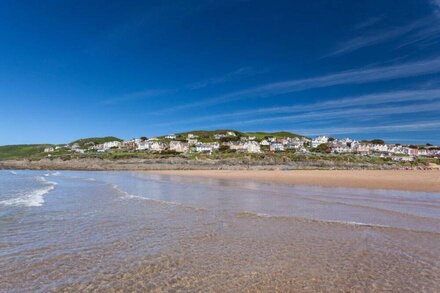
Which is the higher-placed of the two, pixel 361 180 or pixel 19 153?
pixel 19 153

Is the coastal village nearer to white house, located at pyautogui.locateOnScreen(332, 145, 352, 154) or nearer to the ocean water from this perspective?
white house, located at pyautogui.locateOnScreen(332, 145, 352, 154)

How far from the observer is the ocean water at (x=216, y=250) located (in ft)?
18.8

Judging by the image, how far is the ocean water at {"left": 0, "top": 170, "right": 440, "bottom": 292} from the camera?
5723 millimetres

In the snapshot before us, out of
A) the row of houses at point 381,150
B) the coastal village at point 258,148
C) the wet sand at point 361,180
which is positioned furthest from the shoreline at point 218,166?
the row of houses at point 381,150

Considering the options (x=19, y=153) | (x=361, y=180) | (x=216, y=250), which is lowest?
(x=216, y=250)

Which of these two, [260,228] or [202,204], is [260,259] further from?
[202,204]

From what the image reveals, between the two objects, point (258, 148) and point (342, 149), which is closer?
point (258, 148)

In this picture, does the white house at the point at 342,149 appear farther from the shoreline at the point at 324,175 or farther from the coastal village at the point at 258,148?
the shoreline at the point at 324,175

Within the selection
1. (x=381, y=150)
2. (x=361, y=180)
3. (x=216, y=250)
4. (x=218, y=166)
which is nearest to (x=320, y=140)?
(x=381, y=150)

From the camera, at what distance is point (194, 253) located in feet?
24.6

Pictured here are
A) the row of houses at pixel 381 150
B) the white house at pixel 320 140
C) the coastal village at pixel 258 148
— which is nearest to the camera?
the coastal village at pixel 258 148

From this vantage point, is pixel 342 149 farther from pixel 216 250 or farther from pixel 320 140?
pixel 216 250

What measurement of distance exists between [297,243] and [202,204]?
24.5ft

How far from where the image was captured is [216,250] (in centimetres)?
773
